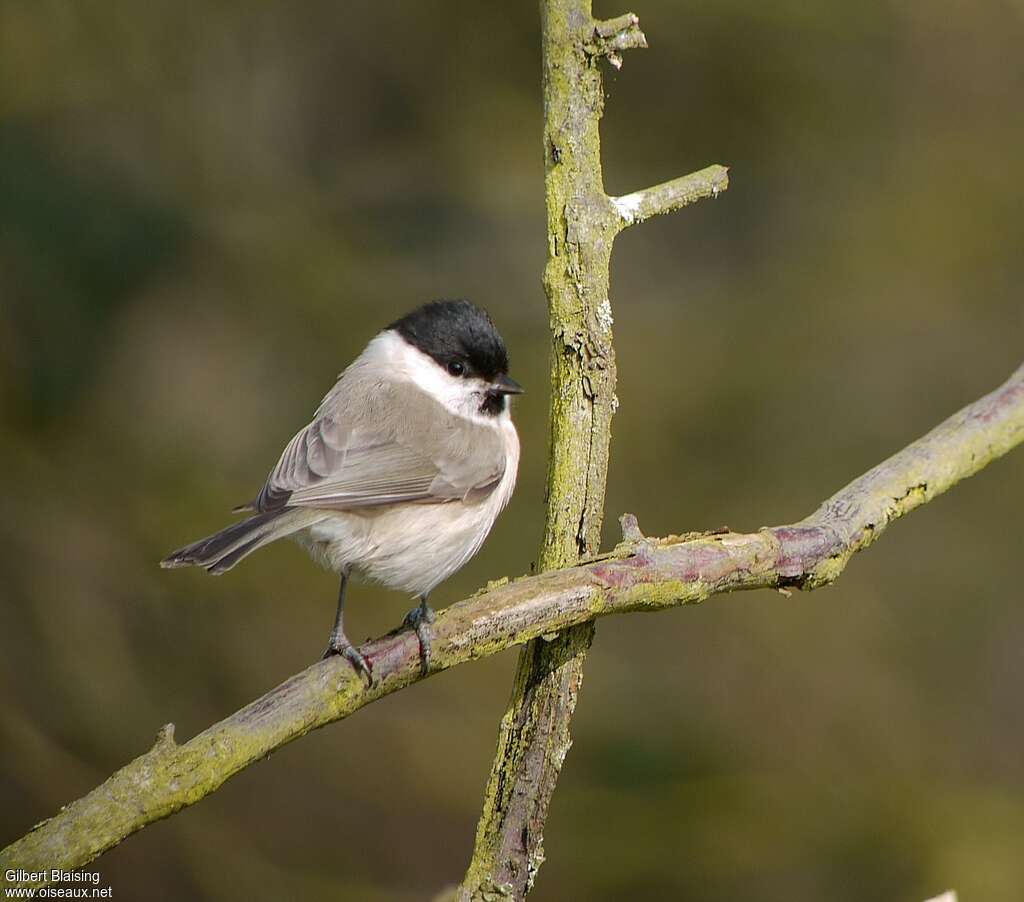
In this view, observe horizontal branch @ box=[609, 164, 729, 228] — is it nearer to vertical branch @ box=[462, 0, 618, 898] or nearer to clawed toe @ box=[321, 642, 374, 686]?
vertical branch @ box=[462, 0, 618, 898]

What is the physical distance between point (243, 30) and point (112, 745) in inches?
129

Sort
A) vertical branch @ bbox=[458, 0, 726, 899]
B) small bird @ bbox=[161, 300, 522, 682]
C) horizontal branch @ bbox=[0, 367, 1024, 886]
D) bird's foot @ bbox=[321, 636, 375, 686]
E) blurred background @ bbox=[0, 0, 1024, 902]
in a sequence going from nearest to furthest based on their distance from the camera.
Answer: horizontal branch @ bbox=[0, 367, 1024, 886], bird's foot @ bbox=[321, 636, 375, 686], vertical branch @ bbox=[458, 0, 726, 899], small bird @ bbox=[161, 300, 522, 682], blurred background @ bbox=[0, 0, 1024, 902]

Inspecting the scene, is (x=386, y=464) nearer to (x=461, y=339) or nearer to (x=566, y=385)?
(x=461, y=339)

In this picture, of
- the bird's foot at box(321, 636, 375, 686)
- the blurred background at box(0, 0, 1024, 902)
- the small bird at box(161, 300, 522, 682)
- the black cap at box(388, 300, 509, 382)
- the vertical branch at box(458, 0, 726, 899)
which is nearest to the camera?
the bird's foot at box(321, 636, 375, 686)

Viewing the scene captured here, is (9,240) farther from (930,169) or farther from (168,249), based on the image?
(930,169)

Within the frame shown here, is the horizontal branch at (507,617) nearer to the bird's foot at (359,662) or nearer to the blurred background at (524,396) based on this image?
the bird's foot at (359,662)

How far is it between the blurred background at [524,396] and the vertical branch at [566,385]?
7.52ft

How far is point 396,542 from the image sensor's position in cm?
268

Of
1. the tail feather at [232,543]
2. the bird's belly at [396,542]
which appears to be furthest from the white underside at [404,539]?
the tail feather at [232,543]

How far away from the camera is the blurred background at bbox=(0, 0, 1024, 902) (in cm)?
443

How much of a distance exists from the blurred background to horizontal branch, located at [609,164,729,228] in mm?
2811

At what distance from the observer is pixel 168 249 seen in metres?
5.02

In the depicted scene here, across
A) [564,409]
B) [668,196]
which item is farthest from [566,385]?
[668,196]

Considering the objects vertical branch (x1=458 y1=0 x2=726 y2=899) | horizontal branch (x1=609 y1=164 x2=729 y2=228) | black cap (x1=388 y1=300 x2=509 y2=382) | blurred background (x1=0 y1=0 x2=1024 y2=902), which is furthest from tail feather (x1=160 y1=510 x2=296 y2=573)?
blurred background (x1=0 y1=0 x2=1024 y2=902)
